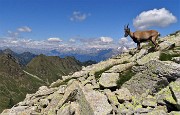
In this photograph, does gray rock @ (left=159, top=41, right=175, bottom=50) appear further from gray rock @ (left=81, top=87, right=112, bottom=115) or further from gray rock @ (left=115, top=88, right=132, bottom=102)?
gray rock @ (left=81, top=87, right=112, bottom=115)

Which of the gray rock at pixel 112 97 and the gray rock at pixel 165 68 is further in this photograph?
the gray rock at pixel 165 68

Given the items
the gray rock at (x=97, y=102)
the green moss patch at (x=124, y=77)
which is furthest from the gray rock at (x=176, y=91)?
the green moss patch at (x=124, y=77)

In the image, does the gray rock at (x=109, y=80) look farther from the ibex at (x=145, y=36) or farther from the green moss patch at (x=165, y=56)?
the ibex at (x=145, y=36)

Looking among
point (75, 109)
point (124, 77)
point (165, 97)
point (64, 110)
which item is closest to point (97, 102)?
point (75, 109)

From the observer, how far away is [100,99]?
75.4 ft

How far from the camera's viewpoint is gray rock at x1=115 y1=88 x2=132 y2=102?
23094 mm

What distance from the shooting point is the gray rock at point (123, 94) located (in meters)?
23.1

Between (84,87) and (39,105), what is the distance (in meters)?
5.14

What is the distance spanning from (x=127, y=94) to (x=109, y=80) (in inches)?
129

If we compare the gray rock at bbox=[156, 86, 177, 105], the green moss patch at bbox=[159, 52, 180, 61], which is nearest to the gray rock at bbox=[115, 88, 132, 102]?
the gray rock at bbox=[156, 86, 177, 105]

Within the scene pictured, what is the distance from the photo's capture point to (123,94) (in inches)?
936

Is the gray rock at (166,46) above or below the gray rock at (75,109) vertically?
above

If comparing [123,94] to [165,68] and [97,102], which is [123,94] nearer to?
[97,102]

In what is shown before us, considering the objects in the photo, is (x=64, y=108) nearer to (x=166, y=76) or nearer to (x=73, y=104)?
(x=73, y=104)
